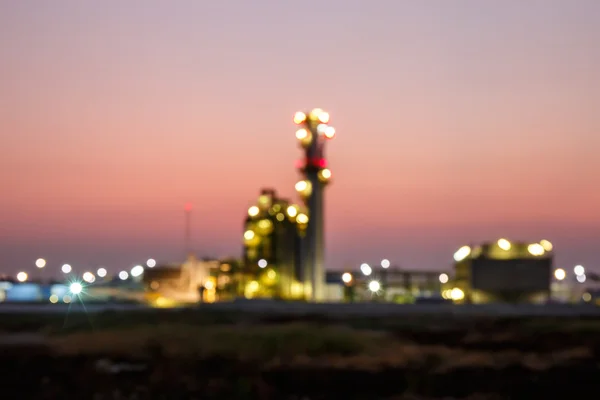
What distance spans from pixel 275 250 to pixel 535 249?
884 inches

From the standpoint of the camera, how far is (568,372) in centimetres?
2756

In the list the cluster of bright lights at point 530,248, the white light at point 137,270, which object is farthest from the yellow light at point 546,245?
the white light at point 137,270

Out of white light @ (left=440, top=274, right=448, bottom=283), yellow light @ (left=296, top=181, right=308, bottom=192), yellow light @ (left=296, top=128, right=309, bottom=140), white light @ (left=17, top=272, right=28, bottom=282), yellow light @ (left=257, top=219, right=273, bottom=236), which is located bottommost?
white light @ (left=440, top=274, right=448, bottom=283)

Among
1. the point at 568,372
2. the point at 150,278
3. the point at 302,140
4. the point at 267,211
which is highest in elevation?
the point at 302,140

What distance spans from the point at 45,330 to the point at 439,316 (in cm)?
2124

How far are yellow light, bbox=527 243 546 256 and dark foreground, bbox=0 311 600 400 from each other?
24.5 metres

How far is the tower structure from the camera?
75.1 meters

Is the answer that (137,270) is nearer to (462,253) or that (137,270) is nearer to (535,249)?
(462,253)

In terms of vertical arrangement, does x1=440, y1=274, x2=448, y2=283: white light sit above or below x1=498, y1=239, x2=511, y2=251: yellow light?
below

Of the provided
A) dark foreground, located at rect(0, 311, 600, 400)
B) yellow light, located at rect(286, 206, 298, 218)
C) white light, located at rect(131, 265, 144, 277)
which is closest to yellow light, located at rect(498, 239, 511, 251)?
yellow light, located at rect(286, 206, 298, 218)

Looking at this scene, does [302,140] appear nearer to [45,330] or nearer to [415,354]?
[45,330]

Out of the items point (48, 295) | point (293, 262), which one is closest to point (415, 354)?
point (293, 262)

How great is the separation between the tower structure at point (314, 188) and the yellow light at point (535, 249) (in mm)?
18614

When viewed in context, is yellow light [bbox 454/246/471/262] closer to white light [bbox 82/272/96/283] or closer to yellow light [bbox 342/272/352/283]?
yellow light [bbox 342/272/352/283]
